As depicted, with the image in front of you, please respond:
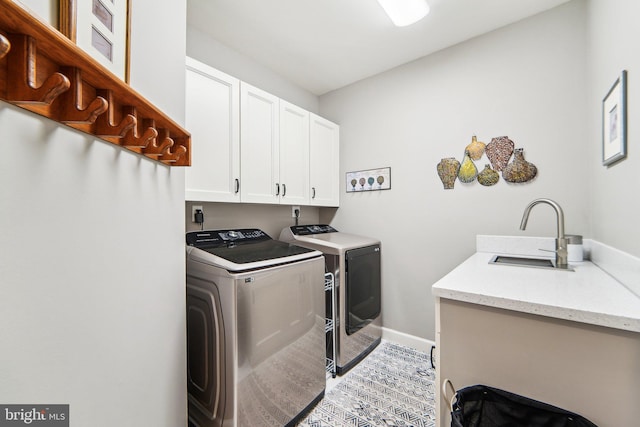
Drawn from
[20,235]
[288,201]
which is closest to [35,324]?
[20,235]

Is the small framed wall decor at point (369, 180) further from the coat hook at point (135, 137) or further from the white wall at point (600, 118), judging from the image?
the coat hook at point (135, 137)

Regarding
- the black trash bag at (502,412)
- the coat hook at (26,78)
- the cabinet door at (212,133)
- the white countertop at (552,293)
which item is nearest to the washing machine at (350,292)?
the cabinet door at (212,133)

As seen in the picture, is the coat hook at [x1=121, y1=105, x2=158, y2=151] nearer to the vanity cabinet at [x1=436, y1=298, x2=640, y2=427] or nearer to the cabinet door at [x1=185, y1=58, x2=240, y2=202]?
the cabinet door at [x1=185, y1=58, x2=240, y2=202]

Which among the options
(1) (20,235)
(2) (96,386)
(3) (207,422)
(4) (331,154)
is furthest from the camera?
(4) (331,154)

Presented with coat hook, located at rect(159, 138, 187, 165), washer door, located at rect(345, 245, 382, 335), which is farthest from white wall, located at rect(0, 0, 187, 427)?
washer door, located at rect(345, 245, 382, 335)

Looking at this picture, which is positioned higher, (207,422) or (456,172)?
(456,172)

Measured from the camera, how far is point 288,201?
2328 millimetres

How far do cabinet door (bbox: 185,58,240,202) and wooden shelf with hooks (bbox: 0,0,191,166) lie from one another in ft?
2.75

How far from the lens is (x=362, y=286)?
2354 millimetres

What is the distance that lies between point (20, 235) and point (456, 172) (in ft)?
8.18

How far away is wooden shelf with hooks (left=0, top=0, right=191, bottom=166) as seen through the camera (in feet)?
1.49

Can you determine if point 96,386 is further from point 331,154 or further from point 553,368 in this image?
point 331,154

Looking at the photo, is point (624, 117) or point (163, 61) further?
point (624, 117)

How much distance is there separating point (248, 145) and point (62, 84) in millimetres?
1520
